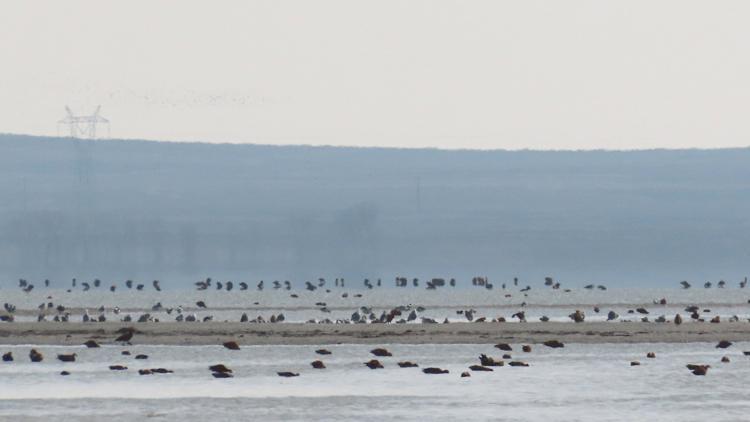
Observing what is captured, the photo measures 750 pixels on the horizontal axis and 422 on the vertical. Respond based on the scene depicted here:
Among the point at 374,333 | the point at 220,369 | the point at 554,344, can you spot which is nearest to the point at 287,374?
the point at 220,369

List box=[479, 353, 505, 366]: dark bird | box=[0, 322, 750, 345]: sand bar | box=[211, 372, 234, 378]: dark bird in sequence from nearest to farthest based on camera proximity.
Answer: box=[211, 372, 234, 378]: dark bird → box=[479, 353, 505, 366]: dark bird → box=[0, 322, 750, 345]: sand bar

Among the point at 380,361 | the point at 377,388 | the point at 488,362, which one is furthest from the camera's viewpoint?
the point at 380,361

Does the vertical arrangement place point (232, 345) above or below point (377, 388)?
above

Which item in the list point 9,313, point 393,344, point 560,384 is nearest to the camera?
point 560,384

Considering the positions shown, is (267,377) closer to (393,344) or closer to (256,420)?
(256,420)

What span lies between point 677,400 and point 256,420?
34.5 feet

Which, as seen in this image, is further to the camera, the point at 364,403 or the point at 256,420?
the point at 364,403

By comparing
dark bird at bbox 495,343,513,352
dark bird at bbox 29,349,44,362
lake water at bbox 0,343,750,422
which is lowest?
lake water at bbox 0,343,750,422

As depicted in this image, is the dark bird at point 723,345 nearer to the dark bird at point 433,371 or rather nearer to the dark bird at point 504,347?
the dark bird at point 504,347

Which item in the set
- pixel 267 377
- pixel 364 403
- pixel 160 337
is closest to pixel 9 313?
pixel 160 337

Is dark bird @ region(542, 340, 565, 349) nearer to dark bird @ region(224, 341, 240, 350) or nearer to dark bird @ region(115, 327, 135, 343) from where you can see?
dark bird @ region(224, 341, 240, 350)

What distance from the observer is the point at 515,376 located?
52.4m

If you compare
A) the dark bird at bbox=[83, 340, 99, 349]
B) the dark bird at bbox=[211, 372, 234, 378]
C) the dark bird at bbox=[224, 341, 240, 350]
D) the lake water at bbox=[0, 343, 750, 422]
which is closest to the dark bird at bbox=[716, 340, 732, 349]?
the lake water at bbox=[0, 343, 750, 422]

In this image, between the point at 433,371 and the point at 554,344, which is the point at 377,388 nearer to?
the point at 433,371
